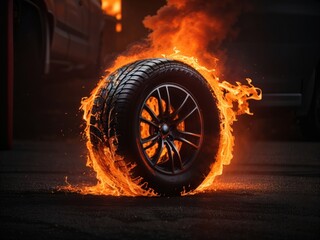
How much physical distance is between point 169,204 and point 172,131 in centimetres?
80

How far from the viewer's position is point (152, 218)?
538cm

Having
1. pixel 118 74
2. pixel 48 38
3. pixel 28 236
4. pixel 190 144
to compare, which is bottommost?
pixel 28 236

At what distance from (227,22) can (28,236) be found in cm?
461

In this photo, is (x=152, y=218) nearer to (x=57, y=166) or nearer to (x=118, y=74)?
(x=118, y=74)

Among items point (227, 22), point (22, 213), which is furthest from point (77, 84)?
point (22, 213)

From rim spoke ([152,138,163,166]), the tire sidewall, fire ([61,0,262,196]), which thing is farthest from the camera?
fire ([61,0,262,196])

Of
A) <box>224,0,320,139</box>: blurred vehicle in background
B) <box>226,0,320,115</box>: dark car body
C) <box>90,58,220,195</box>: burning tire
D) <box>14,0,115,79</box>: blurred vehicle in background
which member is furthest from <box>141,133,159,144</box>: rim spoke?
<box>14,0,115,79</box>: blurred vehicle in background

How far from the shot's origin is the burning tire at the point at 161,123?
20.6 feet

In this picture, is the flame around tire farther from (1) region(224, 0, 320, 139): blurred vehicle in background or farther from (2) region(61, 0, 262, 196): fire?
(1) region(224, 0, 320, 139): blurred vehicle in background

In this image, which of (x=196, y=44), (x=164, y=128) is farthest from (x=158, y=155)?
(x=196, y=44)

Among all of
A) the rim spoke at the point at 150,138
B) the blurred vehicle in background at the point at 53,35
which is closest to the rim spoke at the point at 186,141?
the rim spoke at the point at 150,138

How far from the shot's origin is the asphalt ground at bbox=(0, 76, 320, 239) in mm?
4945

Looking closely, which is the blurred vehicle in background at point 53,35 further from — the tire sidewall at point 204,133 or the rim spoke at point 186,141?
the rim spoke at point 186,141

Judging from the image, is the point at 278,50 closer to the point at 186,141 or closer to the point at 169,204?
the point at 186,141
